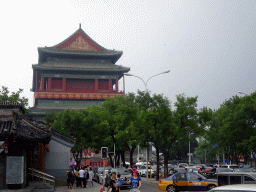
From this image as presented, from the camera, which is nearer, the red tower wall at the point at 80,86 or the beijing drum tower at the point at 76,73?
the beijing drum tower at the point at 76,73

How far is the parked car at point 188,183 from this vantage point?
2206 centimetres

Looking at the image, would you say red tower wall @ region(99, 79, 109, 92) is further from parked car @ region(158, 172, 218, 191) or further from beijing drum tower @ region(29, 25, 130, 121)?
parked car @ region(158, 172, 218, 191)

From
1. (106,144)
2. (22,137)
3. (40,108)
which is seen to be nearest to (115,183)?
(22,137)

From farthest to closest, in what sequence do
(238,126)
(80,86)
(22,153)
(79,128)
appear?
(80,86) < (238,126) < (79,128) < (22,153)

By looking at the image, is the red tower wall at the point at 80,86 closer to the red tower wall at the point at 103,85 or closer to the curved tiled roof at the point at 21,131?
the red tower wall at the point at 103,85

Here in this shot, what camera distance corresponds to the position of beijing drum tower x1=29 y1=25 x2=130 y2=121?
76.5 meters

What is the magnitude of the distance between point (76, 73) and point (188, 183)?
198 ft

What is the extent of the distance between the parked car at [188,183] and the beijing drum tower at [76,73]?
180 ft

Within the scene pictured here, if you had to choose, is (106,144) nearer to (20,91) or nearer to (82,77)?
(20,91)

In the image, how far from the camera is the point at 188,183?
22203 mm

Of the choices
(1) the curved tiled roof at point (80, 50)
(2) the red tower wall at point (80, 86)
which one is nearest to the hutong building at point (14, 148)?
(1) the curved tiled roof at point (80, 50)

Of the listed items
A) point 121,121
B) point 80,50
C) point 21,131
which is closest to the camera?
point 21,131

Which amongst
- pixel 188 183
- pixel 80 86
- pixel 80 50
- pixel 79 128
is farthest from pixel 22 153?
pixel 80 86

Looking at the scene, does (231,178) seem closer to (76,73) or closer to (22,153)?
(22,153)
